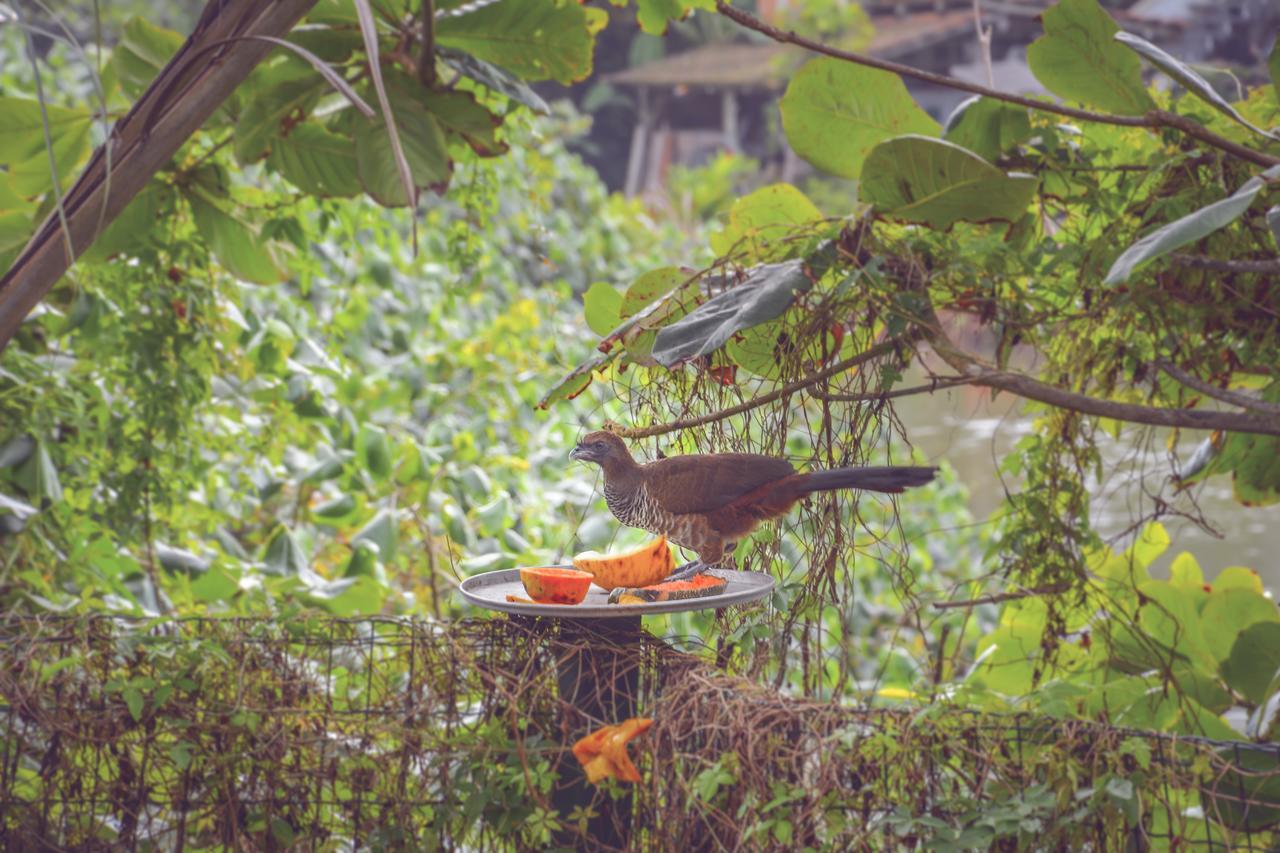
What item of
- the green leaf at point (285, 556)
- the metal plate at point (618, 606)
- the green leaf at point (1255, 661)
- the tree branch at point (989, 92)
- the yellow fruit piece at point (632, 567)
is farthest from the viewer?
the green leaf at point (285, 556)

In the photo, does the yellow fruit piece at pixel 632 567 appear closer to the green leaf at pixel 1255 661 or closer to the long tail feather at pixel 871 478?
the long tail feather at pixel 871 478

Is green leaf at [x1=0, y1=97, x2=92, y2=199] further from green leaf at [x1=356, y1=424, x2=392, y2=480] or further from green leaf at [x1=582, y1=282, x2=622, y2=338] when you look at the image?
green leaf at [x1=356, y1=424, x2=392, y2=480]

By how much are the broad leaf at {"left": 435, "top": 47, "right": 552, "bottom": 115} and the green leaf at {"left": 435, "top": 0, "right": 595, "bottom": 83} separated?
0.08 ft

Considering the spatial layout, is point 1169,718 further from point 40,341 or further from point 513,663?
point 40,341

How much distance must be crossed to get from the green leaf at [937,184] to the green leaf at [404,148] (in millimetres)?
642

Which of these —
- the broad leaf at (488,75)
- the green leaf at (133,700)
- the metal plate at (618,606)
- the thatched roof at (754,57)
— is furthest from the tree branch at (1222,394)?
the thatched roof at (754,57)

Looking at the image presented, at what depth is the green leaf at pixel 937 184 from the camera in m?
1.28

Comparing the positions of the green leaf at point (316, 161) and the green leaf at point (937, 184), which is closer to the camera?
the green leaf at point (937, 184)

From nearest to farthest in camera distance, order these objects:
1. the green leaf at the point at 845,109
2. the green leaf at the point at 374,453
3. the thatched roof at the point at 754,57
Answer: the green leaf at the point at 845,109, the green leaf at the point at 374,453, the thatched roof at the point at 754,57

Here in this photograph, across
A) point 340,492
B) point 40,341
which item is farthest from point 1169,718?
point 40,341

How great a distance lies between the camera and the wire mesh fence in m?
1.16

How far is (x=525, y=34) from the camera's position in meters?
1.69

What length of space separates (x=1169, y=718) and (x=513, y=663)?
39.1 inches

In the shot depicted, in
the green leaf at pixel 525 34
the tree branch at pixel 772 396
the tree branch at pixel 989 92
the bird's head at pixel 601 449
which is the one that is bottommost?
the bird's head at pixel 601 449
